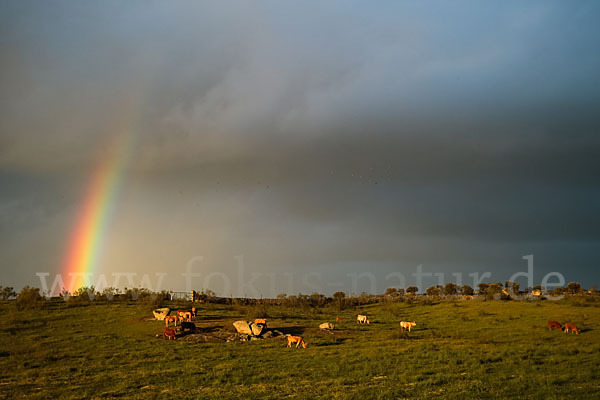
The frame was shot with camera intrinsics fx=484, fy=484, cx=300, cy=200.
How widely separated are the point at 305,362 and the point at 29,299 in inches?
1903

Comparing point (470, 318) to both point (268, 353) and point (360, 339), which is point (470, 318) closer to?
point (360, 339)

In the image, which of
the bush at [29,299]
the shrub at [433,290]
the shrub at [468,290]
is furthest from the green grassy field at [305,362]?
the shrub at [433,290]

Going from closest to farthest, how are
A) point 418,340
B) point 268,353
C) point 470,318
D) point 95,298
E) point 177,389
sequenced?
point 177,389 < point 268,353 < point 418,340 < point 470,318 < point 95,298

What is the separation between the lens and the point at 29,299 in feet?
204

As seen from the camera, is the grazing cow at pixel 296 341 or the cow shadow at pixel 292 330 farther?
the cow shadow at pixel 292 330

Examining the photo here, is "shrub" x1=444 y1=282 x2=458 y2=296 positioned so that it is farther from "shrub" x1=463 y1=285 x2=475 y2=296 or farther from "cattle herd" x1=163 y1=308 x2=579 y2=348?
"cattle herd" x1=163 y1=308 x2=579 y2=348

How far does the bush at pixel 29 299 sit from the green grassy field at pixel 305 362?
1024cm

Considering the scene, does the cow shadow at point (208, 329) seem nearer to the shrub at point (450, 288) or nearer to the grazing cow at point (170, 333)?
the grazing cow at point (170, 333)

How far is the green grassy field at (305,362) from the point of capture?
22.2 m

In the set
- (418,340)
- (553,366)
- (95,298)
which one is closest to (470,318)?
(418,340)

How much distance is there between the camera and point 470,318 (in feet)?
185

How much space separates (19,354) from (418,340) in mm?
29612

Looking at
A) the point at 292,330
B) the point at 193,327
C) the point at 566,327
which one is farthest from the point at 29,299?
the point at 566,327

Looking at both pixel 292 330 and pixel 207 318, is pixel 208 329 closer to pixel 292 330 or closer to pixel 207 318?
pixel 292 330
